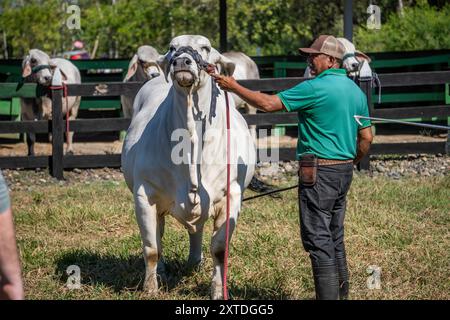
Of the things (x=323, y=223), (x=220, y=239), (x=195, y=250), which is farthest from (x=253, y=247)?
(x=323, y=223)

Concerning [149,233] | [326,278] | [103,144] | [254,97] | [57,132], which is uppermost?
[254,97]

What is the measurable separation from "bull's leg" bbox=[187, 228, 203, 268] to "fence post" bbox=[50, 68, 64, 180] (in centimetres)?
561

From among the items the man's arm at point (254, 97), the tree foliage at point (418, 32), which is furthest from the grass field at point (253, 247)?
the tree foliage at point (418, 32)

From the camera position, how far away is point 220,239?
20.5 ft

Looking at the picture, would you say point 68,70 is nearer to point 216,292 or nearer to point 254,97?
point 216,292

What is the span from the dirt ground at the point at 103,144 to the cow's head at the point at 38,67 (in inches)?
59.0

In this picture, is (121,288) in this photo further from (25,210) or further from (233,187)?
(25,210)

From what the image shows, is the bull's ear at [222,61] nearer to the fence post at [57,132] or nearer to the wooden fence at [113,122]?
the wooden fence at [113,122]

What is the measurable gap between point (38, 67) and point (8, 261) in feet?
37.9

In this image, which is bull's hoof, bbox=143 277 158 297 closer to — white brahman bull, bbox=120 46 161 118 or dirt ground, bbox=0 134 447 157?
white brahman bull, bbox=120 46 161 118

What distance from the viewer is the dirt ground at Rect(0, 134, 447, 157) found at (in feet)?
49.6

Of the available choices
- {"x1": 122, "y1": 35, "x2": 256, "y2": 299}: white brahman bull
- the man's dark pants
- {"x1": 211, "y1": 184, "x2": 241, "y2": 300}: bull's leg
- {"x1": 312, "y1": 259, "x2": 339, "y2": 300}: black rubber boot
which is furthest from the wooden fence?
{"x1": 312, "y1": 259, "x2": 339, "y2": 300}: black rubber boot

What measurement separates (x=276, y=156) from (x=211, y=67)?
20.6 feet

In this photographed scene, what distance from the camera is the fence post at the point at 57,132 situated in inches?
486
